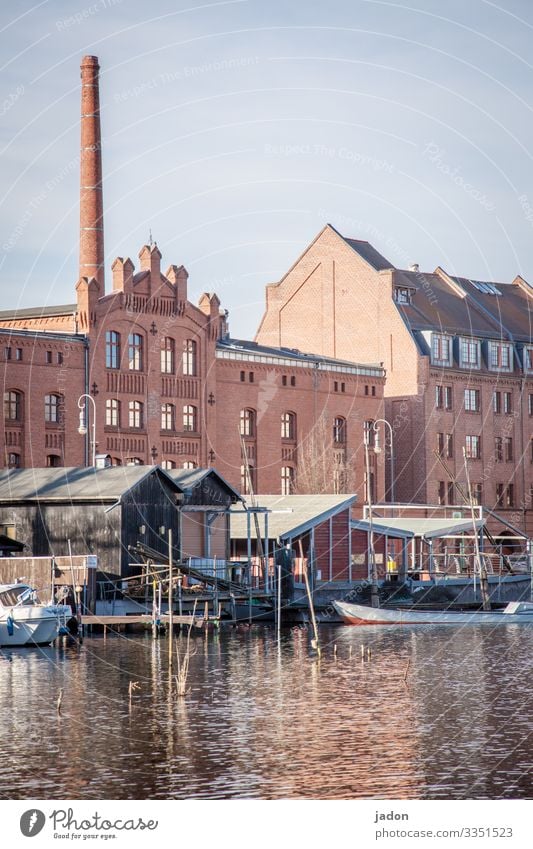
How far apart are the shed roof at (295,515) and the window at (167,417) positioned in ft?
35.7

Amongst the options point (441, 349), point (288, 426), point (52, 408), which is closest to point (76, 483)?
point (52, 408)

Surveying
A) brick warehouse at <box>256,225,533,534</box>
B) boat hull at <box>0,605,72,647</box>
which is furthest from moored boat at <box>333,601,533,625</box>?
brick warehouse at <box>256,225,533,534</box>

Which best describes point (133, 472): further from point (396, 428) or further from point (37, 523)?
point (396, 428)

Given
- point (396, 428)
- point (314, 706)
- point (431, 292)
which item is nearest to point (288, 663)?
point (314, 706)

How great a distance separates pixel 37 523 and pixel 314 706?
108ft

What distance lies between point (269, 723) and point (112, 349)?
181 feet

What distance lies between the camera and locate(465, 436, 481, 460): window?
377 feet

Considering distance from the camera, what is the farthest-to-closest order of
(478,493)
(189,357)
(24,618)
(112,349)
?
1. (478,493)
2. (189,357)
3. (112,349)
4. (24,618)

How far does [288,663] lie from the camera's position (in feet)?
168

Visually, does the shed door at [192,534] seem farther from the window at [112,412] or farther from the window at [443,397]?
the window at [443,397]

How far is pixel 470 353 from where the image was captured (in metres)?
115

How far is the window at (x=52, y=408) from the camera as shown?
8531cm

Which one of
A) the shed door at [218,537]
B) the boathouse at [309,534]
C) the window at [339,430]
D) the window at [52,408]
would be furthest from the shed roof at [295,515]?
the window at [339,430]

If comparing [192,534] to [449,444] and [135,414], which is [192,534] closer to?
[135,414]
